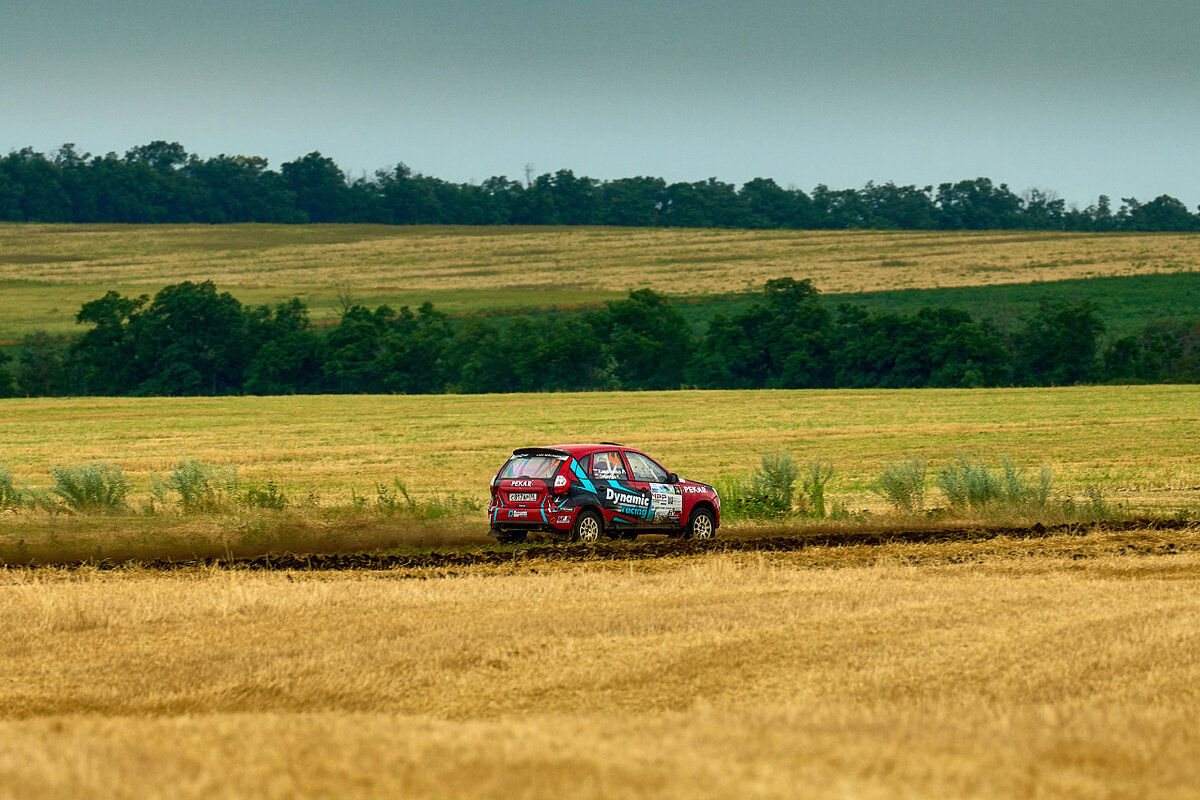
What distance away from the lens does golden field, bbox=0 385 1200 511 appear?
3409 cm

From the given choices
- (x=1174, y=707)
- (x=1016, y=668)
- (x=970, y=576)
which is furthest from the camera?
(x=970, y=576)

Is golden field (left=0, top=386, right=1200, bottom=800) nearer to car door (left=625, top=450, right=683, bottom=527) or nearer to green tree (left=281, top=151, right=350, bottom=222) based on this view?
car door (left=625, top=450, right=683, bottom=527)

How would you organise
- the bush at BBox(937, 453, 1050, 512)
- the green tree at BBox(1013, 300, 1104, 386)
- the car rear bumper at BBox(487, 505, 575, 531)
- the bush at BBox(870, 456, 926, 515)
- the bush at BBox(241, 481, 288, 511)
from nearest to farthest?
the car rear bumper at BBox(487, 505, 575, 531)
the bush at BBox(241, 481, 288, 511)
the bush at BBox(937, 453, 1050, 512)
the bush at BBox(870, 456, 926, 515)
the green tree at BBox(1013, 300, 1104, 386)

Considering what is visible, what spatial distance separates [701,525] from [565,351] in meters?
61.1

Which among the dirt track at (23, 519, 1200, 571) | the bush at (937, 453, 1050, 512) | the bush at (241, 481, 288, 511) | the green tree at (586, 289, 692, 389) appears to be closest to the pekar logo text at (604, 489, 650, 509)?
the dirt track at (23, 519, 1200, 571)

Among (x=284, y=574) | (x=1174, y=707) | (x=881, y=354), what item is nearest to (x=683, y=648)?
(x=1174, y=707)

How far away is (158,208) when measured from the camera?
15012 centimetres

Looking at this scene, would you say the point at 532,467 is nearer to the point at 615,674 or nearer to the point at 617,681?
the point at 615,674

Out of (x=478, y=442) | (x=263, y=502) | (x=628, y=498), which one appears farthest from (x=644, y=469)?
(x=478, y=442)

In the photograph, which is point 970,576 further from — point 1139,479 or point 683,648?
point 1139,479

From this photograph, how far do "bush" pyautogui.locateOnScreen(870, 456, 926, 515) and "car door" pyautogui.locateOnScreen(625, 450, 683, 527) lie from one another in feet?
15.1

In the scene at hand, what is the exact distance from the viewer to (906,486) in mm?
24109

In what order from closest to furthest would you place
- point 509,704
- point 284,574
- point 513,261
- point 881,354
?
point 509,704, point 284,574, point 881,354, point 513,261

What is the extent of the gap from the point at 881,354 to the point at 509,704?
72748mm
